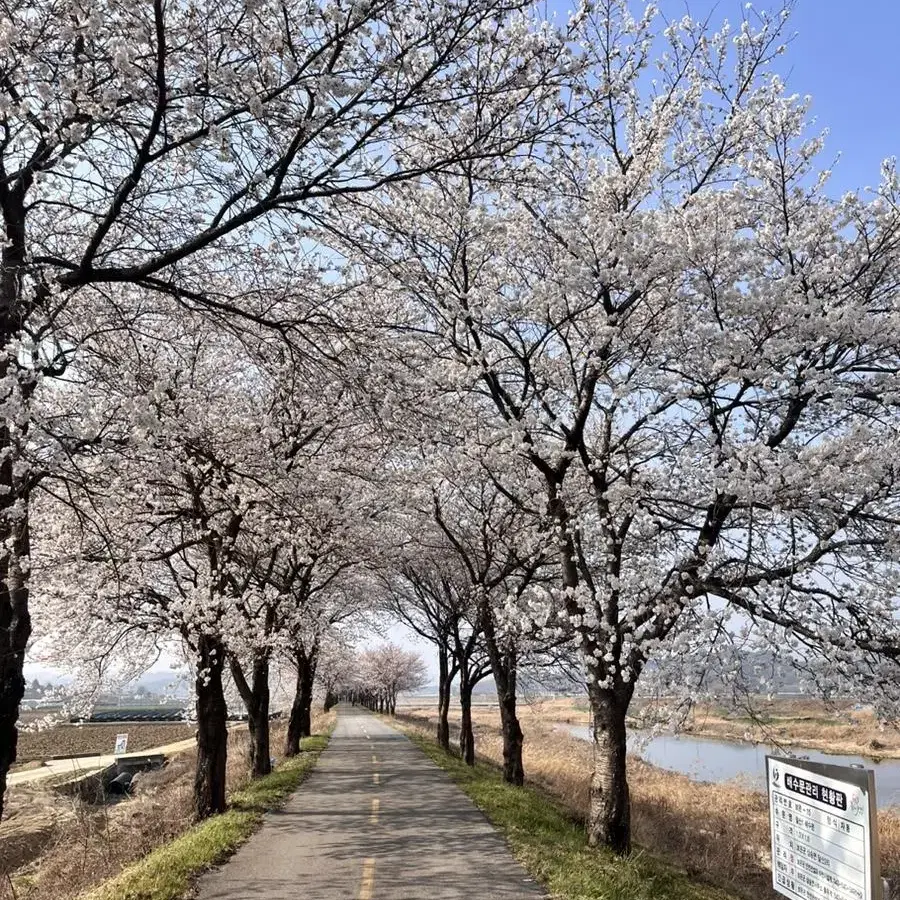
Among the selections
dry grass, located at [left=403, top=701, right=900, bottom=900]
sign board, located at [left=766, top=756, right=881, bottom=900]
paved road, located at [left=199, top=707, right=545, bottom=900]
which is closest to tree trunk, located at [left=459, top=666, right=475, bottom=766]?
dry grass, located at [left=403, top=701, right=900, bottom=900]

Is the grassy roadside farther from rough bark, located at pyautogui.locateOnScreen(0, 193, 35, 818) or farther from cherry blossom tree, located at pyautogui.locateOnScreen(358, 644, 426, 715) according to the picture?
cherry blossom tree, located at pyautogui.locateOnScreen(358, 644, 426, 715)

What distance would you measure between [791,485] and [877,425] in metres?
1.98

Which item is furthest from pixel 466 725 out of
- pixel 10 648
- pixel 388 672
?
pixel 388 672

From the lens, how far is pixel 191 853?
10086 millimetres

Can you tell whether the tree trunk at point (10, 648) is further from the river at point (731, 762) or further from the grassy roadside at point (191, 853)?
the river at point (731, 762)

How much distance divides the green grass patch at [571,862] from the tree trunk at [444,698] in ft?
51.0

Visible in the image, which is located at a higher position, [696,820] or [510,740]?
[510,740]

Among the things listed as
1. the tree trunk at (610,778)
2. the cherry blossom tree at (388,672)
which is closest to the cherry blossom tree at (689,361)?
the tree trunk at (610,778)

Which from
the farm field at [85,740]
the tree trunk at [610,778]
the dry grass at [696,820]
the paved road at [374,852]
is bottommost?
the farm field at [85,740]

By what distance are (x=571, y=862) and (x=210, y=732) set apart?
25.1ft

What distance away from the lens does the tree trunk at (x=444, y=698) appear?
30891mm

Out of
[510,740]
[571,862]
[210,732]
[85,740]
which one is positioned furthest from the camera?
[85,740]

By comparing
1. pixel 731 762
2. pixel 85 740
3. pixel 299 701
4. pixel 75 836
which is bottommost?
pixel 85 740

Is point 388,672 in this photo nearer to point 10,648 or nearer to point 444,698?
point 444,698
